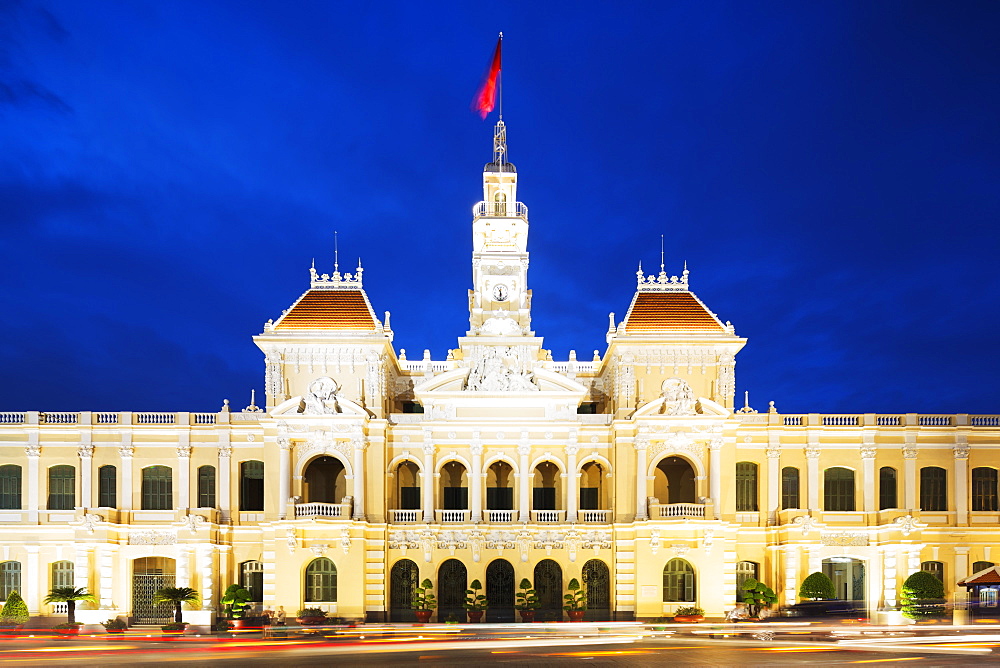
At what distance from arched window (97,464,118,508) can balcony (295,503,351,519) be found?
13056 mm

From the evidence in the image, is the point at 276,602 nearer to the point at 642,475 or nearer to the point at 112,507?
the point at 112,507

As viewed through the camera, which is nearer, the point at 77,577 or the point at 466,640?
the point at 466,640

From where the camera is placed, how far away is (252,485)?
206 feet

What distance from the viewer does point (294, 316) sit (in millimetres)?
60156

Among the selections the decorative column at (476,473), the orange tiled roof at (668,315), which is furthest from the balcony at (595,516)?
the orange tiled roof at (668,315)

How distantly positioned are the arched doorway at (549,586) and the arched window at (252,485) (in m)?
17.2

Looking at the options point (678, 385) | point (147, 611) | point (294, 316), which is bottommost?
point (147, 611)

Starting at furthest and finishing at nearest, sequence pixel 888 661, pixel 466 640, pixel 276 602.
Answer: pixel 276 602 → pixel 466 640 → pixel 888 661

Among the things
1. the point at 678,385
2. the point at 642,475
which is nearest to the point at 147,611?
the point at 642,475

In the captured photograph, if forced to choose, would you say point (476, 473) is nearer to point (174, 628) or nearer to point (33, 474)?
point (174, 628)

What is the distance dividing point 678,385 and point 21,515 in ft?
129

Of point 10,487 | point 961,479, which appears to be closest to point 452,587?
point 10,487

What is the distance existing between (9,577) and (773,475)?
45598 mm

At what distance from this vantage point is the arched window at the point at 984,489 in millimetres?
62781
